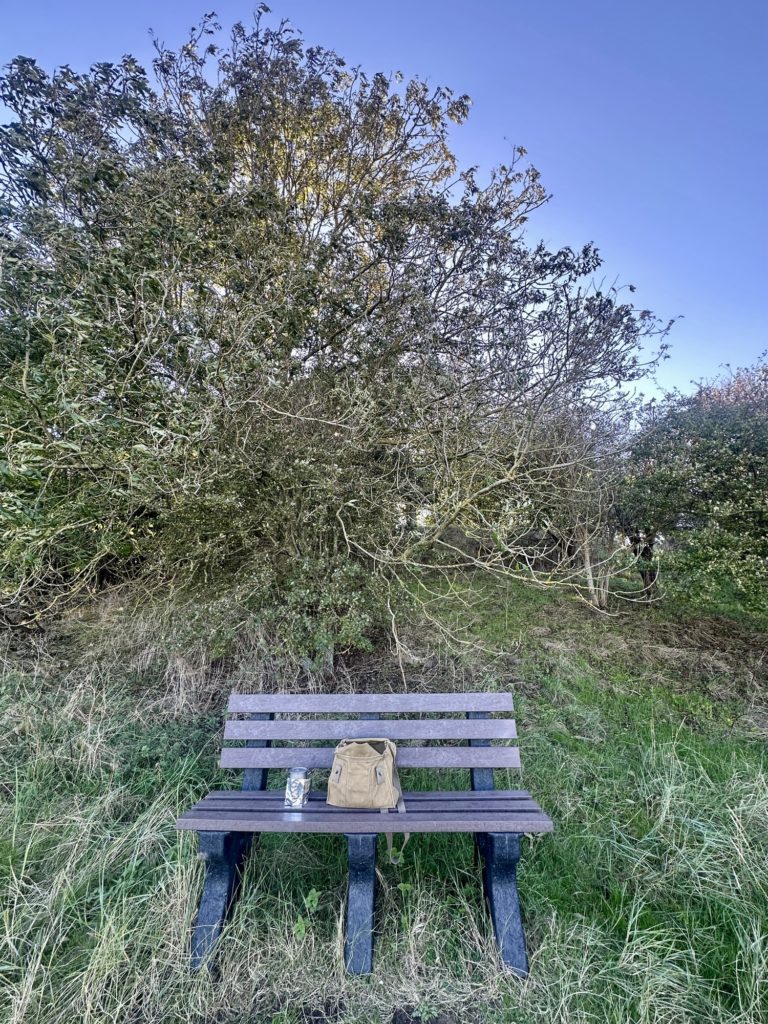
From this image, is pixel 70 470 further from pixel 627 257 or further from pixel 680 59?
pixel 680 59

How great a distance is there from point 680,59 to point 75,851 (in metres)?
9.22

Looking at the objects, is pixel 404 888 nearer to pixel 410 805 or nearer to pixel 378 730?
pixel 410 805

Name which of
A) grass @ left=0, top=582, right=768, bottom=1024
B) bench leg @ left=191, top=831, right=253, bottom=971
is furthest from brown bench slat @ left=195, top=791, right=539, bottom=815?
grass @ left=0, top=582, right=768, bottom=1024

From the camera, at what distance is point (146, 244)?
288cm

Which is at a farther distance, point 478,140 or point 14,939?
point 478,140

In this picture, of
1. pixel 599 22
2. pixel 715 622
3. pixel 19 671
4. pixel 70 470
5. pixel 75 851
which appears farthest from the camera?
pixel 715 622

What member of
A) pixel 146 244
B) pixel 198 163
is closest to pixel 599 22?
pixel 198 163

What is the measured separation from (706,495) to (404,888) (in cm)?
483

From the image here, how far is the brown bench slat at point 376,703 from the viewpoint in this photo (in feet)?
7.83

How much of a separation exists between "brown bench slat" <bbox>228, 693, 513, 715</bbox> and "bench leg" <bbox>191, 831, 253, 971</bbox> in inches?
24.0

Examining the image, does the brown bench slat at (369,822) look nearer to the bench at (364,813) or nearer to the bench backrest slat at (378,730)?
the bench at (364,813)

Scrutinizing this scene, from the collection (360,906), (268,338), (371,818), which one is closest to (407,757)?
(371,818)

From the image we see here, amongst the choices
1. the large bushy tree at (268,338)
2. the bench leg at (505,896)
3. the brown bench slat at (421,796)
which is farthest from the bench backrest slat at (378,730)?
the large bushy tree at (268,338)

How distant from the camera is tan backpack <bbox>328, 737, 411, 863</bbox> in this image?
196cm
